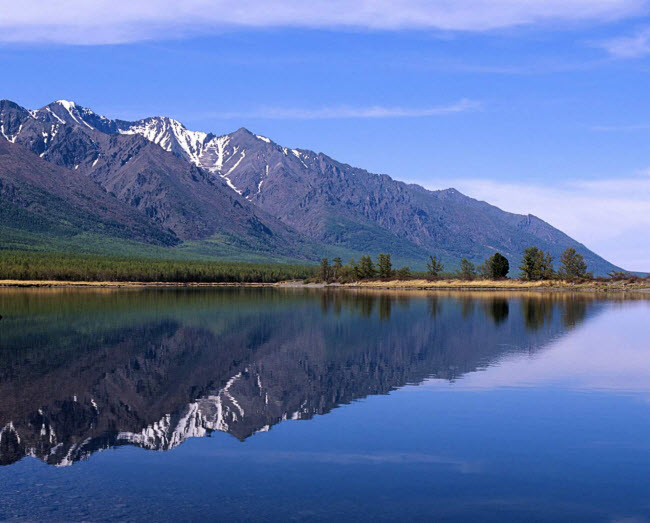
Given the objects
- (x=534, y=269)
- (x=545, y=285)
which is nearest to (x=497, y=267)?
(x=534, y=269)

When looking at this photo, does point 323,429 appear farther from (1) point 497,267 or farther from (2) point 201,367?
(1) point 497,267

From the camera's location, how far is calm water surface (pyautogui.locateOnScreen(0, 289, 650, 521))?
61.0 ft

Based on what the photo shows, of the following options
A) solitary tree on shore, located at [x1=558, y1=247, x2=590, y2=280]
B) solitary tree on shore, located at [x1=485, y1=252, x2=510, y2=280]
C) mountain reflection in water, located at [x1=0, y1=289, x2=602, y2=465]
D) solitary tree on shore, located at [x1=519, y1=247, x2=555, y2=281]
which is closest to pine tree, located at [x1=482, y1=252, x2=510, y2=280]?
solitary tree on shore, located at [x1=485, y1=252, x2=510, y2=280]

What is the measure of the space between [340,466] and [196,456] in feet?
14.8

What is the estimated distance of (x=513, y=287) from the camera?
18125 centimetres

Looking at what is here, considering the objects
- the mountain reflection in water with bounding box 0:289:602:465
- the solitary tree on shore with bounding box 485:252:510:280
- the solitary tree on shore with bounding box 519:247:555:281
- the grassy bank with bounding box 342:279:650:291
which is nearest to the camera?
the mountain reflection in water with bounding box 0:289:602:465

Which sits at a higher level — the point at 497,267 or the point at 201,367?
the point at 497,267

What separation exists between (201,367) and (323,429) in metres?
16.1

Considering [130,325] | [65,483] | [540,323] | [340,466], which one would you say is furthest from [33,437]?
[540,323]

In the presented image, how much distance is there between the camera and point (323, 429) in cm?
2614

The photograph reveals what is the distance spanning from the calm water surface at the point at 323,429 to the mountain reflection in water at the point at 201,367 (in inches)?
6.1

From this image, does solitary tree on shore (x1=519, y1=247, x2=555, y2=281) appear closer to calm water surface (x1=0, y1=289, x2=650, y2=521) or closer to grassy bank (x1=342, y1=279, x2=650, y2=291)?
grassy bank (x1=342, y1=279, x2=650, y2=291)

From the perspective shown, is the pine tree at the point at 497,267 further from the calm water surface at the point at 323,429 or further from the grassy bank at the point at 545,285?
the calm water surface at the point at 323,429

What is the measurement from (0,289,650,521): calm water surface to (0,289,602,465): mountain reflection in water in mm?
155
